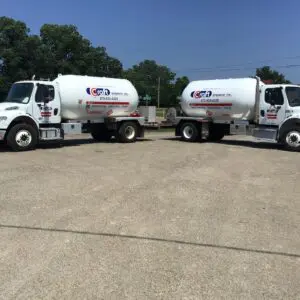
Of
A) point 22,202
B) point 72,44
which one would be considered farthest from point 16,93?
point 72,44

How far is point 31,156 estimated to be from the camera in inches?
582

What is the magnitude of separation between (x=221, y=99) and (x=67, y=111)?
6742 mm

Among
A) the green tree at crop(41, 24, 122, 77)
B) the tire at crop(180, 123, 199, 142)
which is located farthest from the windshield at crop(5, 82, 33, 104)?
the green tree at crop(41, 24, 122, 77)

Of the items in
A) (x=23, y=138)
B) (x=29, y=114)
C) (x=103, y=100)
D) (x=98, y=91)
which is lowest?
(x=23, y=138)

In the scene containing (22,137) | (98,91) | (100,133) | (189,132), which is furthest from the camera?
(189,132)

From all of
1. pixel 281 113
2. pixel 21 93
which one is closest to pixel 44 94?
pixel 21 93

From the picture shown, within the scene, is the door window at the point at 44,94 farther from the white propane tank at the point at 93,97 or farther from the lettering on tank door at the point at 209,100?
the lettering on tank door at the point at 209,100

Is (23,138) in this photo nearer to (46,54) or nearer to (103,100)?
(103,100)

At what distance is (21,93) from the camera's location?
55.7ft

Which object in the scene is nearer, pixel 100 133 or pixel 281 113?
pixel 281 113

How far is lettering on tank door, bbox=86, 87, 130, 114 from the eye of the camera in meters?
18.9

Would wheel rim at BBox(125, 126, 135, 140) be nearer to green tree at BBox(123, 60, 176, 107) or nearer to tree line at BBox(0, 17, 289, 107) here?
tree line at BBox(0, 17, 289, 107)

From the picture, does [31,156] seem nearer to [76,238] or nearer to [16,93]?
[16,93]

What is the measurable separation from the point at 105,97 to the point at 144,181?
9654 mm
